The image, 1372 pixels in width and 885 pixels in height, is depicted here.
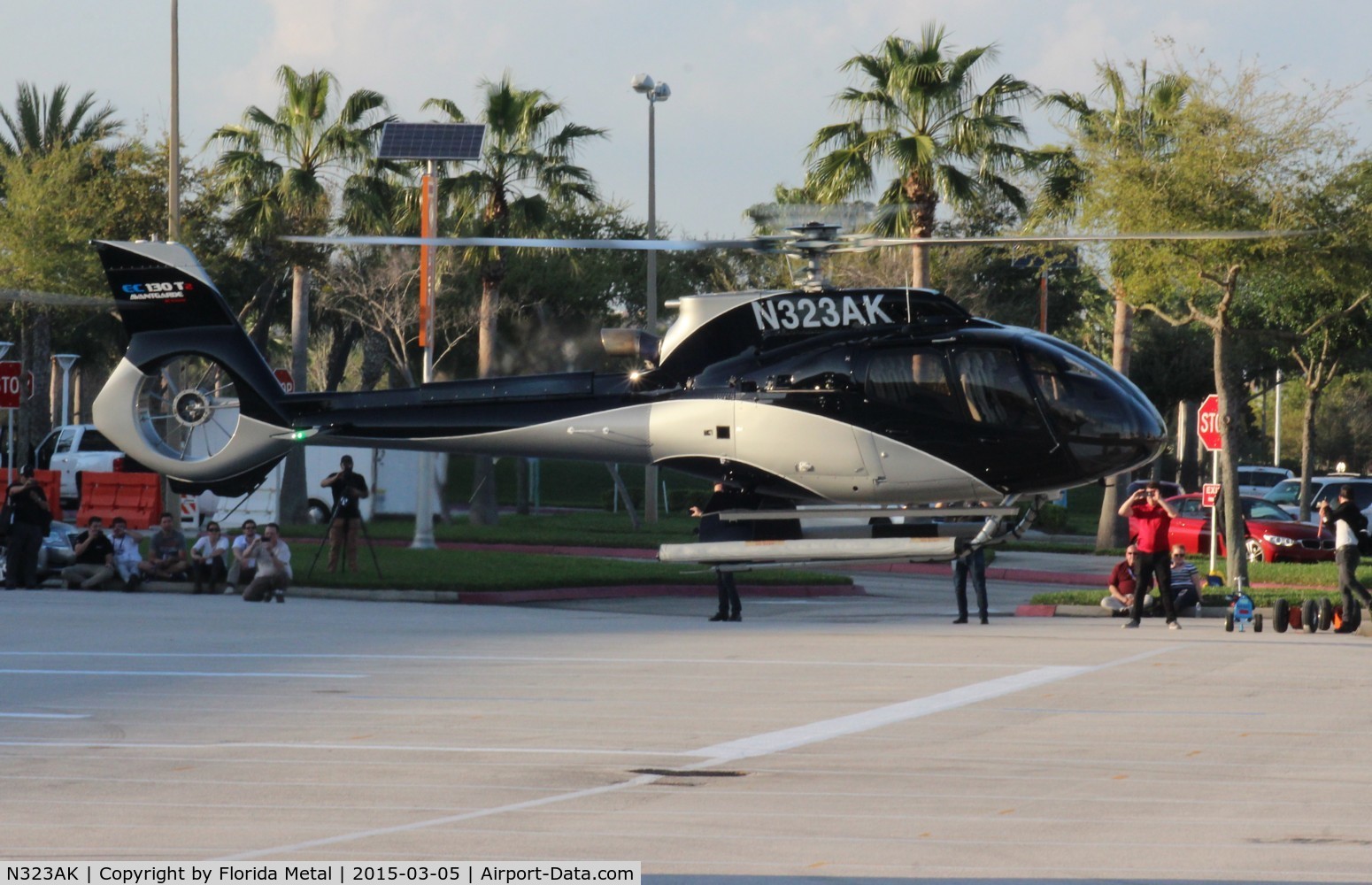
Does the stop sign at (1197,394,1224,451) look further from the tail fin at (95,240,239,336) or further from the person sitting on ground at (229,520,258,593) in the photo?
the tail fin at (95,240,239,336)

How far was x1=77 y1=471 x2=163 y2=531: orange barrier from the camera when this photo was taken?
28703mm

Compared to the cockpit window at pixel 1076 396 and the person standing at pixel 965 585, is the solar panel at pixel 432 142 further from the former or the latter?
the cockpit window at pixel 1076 396

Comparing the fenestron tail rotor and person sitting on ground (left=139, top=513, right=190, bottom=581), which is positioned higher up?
the fenestron tail rotor

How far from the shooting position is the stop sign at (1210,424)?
2555 centimetres

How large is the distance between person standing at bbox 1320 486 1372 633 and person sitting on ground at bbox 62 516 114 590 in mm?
16590

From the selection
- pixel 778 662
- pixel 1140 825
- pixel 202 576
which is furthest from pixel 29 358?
pixel 1140 825

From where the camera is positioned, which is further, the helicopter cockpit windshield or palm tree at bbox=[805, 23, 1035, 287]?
palm tree at bbox=[805, 23, 1035, 287]

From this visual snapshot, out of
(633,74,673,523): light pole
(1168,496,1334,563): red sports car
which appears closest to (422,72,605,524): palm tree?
(633,74,673,523): light pole

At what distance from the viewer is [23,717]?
37.2ft

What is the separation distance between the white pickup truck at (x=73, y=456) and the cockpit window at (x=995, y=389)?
88.8 feet

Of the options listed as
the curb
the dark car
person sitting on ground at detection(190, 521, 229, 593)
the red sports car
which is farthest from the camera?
the red sports car

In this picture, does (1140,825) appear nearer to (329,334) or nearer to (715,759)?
(715,759)

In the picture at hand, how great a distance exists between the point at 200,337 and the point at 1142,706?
404 inches

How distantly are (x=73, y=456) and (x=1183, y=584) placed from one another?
2606 cm
